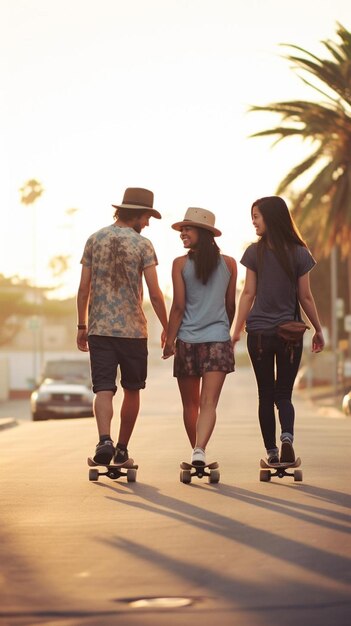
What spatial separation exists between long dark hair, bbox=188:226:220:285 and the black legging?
0.53 meters

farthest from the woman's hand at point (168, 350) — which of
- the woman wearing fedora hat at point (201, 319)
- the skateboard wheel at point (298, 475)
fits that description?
the skateboard wheel at point (298, 475)

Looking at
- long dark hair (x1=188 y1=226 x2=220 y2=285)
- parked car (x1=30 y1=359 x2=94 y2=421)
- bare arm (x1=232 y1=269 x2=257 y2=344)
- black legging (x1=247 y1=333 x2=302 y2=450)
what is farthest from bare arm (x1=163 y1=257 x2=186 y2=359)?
parked car (x1=30 y1=359 x2=94 y2=421)

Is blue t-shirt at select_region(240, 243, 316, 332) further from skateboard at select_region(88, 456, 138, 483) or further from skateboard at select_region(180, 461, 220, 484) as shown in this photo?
skateboard at select_region(88, 456, 138, 483)

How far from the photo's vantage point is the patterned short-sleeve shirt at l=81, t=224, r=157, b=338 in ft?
32.3

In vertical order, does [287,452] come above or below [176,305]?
below

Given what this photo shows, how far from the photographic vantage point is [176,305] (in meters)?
9.80

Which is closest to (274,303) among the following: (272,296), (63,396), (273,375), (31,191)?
(272,296)

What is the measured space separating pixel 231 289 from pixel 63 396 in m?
21.9

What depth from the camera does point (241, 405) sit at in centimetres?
5394

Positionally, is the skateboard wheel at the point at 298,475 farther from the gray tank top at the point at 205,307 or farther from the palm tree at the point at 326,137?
the palm tree at the point at 326,137

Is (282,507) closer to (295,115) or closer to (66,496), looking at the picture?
(66,496)

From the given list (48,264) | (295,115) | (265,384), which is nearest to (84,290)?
(265,384)

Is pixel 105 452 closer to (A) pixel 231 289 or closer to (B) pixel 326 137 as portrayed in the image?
(A) pixel 231 289

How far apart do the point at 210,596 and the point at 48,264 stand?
12259 cm
